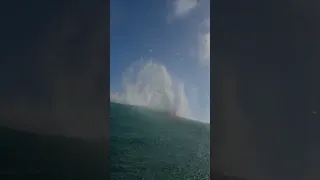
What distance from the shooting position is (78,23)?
2.34m

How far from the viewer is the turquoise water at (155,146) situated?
7.72 feet

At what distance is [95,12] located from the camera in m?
2.34

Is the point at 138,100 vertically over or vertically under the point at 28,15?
under

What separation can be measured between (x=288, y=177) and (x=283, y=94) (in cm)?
48

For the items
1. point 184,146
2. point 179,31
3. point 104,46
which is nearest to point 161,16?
point 179,31

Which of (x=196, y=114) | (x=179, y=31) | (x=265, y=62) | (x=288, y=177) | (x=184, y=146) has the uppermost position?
(x=179, y=31)

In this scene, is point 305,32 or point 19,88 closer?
point 19,88

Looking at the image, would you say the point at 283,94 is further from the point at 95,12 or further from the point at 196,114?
the point at 95,12

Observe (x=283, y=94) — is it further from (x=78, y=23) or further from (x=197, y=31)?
(x=78, y=23)

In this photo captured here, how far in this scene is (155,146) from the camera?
2.39 metres

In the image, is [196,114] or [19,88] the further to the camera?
[196,114]

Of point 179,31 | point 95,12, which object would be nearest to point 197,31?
point 179,31

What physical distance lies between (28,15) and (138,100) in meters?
0.77

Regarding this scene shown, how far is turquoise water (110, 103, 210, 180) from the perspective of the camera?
235 cm
